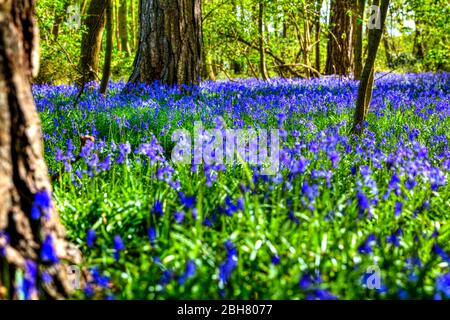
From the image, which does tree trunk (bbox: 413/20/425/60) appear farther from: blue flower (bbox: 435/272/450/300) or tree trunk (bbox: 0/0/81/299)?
tree trunk (bbox: 0/0/81/299)

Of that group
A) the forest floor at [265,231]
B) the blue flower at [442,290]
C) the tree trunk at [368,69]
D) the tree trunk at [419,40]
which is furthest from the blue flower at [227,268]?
the tree trunk at [419,40]

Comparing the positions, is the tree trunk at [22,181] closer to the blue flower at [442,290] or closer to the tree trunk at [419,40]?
the blue flower at [442,290]

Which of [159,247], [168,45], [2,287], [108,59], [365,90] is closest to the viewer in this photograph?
[2,287]

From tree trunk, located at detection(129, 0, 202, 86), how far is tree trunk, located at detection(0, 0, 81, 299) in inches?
249

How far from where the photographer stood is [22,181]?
201cm

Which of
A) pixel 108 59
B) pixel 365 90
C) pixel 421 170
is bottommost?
pixel 421 170

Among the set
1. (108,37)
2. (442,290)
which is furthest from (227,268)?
(108,37)

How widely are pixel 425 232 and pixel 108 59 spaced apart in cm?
528

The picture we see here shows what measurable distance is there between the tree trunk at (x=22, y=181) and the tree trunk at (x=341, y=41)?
530 inches

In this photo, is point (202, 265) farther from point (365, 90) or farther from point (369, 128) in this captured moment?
point (369, 128)

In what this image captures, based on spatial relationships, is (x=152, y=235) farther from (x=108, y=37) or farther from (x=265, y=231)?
(x=108, y=37)

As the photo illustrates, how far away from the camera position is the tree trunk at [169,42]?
810 centimetres

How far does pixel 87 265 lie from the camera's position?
209cm
